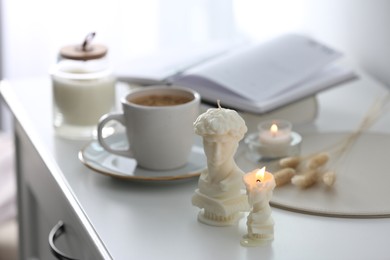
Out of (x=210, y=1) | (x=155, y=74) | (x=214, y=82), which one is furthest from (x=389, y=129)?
(x=210, y=1)

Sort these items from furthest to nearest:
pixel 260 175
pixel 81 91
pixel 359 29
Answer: pixel 359 29 → pixel 81 91 → pixel 260 175

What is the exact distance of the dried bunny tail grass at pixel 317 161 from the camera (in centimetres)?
96

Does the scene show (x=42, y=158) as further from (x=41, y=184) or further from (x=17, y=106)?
(x=17, y=106)

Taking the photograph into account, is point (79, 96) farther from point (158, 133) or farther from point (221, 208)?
point (221, 208)

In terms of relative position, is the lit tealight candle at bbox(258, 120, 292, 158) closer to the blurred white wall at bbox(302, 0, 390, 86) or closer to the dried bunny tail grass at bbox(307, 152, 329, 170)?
the dried bunny tail grass at bbox(307, 152, 329, 170)

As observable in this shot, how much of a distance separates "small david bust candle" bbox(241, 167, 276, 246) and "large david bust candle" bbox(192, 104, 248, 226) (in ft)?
0.12

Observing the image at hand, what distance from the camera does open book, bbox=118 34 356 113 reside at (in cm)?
115

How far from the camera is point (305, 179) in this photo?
916mm

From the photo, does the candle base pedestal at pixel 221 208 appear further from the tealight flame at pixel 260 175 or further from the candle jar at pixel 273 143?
the candle jar at pixel 273 143

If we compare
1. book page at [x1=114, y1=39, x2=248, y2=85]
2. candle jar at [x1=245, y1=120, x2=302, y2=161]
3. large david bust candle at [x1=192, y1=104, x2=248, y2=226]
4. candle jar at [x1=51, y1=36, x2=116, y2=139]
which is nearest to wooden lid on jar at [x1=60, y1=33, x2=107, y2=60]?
candle jar at [x1=51, y1=36, x2=116, y2=139]

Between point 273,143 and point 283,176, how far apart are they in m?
0.09

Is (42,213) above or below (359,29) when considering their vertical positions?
below

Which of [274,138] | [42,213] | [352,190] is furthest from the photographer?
[42,213]

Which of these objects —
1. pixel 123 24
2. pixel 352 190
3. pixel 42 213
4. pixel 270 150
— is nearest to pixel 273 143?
pixel 270 150
